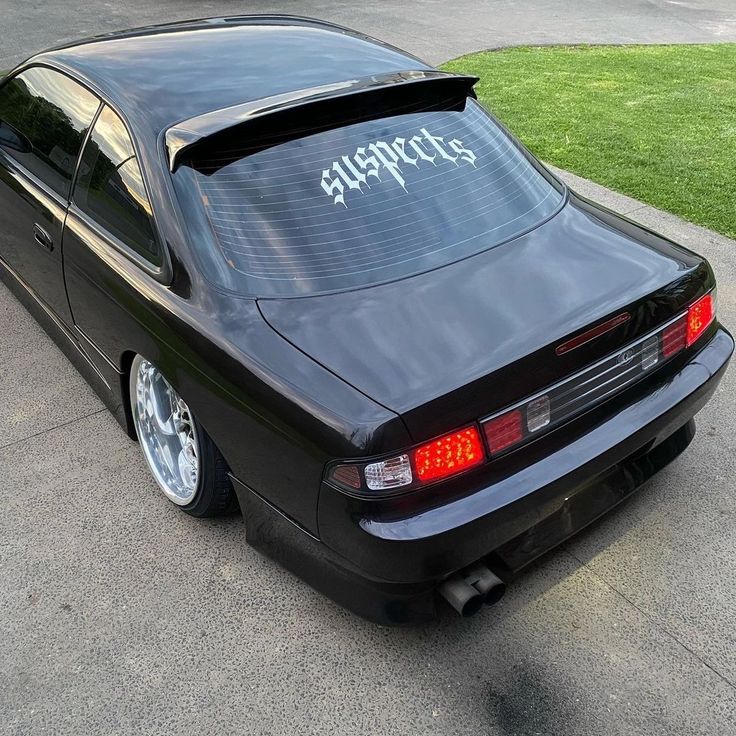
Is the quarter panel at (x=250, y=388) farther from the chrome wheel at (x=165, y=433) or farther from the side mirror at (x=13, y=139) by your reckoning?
the side mirror at (x=13, y=139)

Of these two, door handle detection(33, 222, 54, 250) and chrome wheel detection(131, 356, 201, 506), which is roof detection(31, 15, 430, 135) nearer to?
door handle detection(33, 222, 54, 250)

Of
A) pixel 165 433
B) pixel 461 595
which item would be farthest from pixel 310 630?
pixel 165 433

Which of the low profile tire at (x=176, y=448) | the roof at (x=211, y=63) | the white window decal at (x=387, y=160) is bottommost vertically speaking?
the low profile tire at (x=176, y=448)

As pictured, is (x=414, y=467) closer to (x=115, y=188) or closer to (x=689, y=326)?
(x=689, y=326)

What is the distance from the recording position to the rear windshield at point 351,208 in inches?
96.9

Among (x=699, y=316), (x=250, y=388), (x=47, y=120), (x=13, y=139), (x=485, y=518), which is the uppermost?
(x=47, y=120)

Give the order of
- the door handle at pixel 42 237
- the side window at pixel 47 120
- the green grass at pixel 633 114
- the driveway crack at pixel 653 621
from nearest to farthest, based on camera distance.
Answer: the driveway crack at pixel 653 621
the side window at pixel 47 120
the door handle at pixel 42 237
the green grass at pixel 633 114

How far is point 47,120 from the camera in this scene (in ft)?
11.3

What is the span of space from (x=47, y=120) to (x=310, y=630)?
244cm

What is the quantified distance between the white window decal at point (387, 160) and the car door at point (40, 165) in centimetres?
108

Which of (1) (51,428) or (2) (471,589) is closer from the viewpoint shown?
(2) (471,589)

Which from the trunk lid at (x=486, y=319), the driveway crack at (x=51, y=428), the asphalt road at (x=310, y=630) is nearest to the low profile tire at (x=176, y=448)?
the asphalt road at (x=310, y=630)

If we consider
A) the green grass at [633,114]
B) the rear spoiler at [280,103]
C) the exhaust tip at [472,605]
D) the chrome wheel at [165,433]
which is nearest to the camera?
the exhaust tip at [472,605]

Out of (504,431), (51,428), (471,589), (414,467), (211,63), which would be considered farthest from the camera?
(51,428)
